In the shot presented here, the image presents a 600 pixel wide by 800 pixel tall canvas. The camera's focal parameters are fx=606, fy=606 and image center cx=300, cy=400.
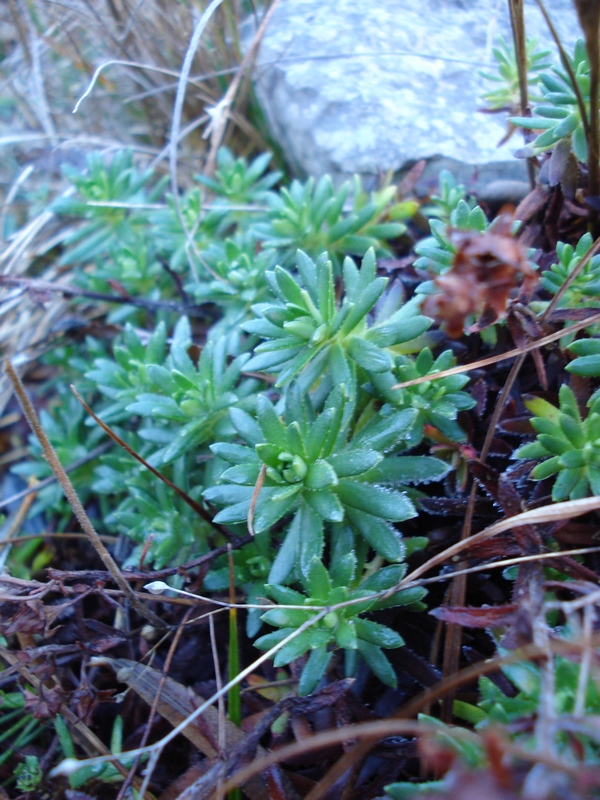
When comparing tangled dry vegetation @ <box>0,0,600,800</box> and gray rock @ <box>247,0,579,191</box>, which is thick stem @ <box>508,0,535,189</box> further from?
gray rock @ <box>247,0,579,191</box>

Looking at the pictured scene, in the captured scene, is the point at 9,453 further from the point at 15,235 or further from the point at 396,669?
the point at 396,669

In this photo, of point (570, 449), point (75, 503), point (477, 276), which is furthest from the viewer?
point (75, 503)

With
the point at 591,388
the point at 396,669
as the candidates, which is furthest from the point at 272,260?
the point at 396,669

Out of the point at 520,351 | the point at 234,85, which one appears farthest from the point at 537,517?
the point at 234,85

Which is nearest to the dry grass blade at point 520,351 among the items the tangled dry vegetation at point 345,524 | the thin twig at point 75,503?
the tangled dry vegetation at point 345,524

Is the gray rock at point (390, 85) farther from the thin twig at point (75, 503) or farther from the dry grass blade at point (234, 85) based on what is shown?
the thin twig at point (75, 503)

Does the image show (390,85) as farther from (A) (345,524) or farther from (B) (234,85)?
(A) (345,524)

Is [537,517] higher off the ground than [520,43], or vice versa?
[520,43]
